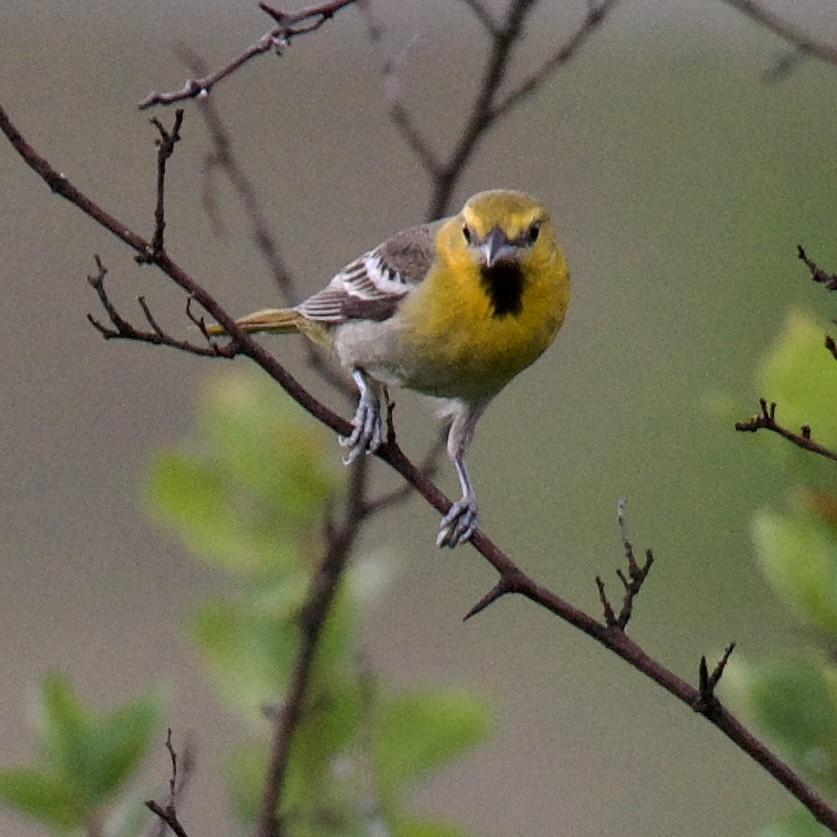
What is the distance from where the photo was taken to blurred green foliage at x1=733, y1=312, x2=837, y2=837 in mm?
2404

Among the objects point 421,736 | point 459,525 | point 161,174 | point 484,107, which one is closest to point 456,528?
point 459,525

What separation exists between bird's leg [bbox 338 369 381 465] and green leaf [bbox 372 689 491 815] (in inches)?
17.5

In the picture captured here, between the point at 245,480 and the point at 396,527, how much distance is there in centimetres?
623

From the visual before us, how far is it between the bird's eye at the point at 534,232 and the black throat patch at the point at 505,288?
0.21 feet

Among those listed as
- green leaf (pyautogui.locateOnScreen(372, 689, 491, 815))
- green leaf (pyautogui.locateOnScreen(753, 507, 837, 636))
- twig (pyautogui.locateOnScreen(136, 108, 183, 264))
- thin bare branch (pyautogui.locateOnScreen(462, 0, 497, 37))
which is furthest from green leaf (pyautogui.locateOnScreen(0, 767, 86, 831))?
thin bare branch (pyautogui.locateOnScreen(462, 0, 497, 37))

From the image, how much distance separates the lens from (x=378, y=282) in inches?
150

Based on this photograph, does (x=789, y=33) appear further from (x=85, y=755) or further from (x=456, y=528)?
(x=85, y=755)

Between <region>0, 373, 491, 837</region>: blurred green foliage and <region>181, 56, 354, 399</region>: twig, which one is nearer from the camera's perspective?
<region>0, 373, 491, 837</region>: blurred green foliage

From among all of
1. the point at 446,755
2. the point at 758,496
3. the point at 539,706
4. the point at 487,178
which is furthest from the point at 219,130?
the point at 487,178

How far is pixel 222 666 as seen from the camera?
2.70 metres

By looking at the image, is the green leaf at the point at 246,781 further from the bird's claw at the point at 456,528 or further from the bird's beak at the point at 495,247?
the bird's beak at the point at 495,247

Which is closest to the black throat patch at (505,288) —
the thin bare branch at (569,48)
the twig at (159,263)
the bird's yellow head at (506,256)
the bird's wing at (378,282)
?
the bird's yellow head at (506,256)

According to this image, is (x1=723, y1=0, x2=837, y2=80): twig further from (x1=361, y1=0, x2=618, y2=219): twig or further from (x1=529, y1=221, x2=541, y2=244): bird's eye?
(x1=529, y1=221, x2=541, y2=244): bird's eye

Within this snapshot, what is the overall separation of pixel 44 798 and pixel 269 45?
→ 3.67 feet
